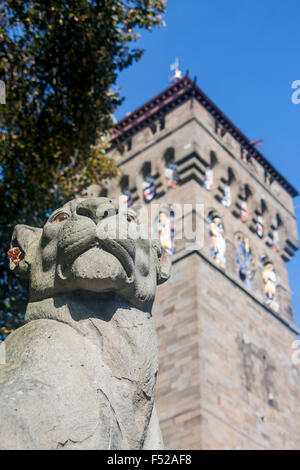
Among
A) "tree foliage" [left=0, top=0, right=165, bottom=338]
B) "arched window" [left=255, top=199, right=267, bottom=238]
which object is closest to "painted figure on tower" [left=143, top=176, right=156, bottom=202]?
"arched window" [left=255, top=199, right=267, bottom=238]

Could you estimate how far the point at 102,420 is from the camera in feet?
7.57

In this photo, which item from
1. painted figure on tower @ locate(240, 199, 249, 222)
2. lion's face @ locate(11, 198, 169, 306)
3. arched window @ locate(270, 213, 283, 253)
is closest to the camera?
lion's face @ locate(11, 198, 169, 306)

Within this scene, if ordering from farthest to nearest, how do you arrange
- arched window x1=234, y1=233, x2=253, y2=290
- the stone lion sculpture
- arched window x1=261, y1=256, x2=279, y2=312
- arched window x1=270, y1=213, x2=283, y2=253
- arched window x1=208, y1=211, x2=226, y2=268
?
arched window x1=270, y1=213, x2=283, y2=253 → arched window x1=261, y1=256, x2=279, y2=312 → arched window x1=234, y1=233, x2=253, y2=290 → arched window x1=208, y1=211, x2=226, y2=268 → the stone lion sculpture

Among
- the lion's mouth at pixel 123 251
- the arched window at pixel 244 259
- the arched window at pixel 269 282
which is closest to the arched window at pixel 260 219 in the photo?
the arched window at pixel 269 282

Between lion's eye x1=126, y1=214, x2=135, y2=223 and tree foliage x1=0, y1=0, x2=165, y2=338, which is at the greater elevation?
tree foliage x1=0, y1=0, x2=165, y2=338

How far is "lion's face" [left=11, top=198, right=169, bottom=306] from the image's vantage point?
2615 millimetres

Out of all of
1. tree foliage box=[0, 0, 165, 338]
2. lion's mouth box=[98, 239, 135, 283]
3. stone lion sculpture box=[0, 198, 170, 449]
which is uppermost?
tree foliage box=[0, 0, 165, 338]

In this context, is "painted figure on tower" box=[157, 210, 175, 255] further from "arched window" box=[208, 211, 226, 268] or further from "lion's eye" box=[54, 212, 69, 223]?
"lion's eye" box=[54, 212, 69, 223]

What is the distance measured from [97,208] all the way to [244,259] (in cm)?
1708

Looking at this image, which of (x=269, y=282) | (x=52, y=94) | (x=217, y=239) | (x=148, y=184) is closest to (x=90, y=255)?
(x=52, y=94)

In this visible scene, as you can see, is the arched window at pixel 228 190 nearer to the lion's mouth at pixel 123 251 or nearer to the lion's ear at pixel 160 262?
the lion's ear at pixel 160 262

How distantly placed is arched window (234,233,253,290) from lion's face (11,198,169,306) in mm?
16291

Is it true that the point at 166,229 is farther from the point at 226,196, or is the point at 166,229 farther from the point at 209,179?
the point at 226,196
